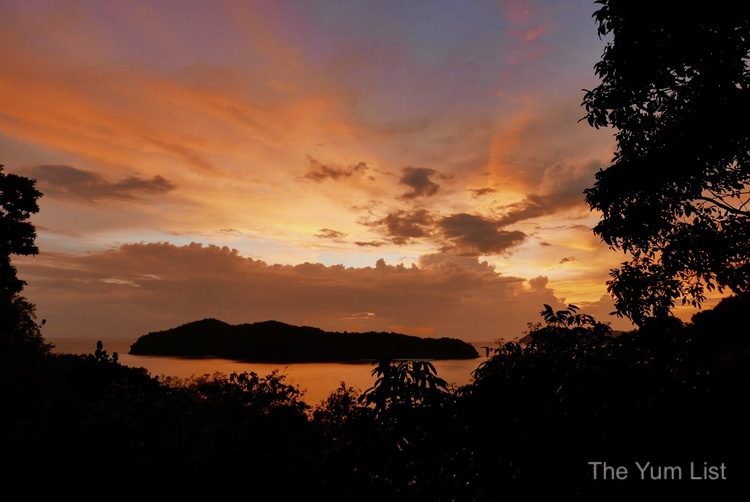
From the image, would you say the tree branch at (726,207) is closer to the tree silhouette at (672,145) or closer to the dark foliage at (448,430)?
the tree silhouette at (672,145)

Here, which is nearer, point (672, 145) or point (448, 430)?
point (448, 430)

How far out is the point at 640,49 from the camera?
1542 cm

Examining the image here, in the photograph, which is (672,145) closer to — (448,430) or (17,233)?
(448,430)

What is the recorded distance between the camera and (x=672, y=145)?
15.4m

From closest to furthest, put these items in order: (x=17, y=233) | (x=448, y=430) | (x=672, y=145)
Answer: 1. (x=448, y=430)
2. (x=672, y=145)
3. (x=17, y=233)

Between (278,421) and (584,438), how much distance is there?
9796 mm

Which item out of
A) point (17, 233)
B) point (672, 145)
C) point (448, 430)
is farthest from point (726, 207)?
point (17, 233)

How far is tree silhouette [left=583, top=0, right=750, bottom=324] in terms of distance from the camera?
14273 millimetres

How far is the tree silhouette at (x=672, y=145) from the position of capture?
14273 mm

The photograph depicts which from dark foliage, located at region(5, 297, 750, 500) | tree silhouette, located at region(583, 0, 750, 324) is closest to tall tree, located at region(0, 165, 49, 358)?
dark foliage, located at region(5, 297, 750, 500)

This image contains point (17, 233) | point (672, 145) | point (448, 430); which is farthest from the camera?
point (17, 233)

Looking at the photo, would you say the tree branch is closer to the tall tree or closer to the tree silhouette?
the tree silhouette

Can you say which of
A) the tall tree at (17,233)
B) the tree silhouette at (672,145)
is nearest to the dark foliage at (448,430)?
the tree silhouette at (672,145)

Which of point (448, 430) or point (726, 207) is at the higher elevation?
point (726, 207)
